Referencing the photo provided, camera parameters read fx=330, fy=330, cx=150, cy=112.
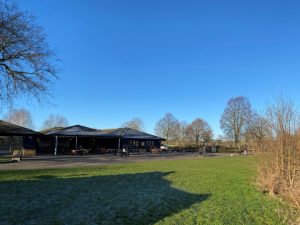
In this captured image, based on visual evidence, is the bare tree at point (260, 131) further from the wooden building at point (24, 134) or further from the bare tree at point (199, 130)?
the bare tree at point (199, 130)

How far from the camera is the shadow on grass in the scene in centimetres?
747

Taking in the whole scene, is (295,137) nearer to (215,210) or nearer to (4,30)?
(215,210)

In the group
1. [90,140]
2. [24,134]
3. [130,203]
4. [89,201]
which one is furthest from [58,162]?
[90,140]

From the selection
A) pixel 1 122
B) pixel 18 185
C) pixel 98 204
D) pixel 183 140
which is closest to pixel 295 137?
pixel 98 204

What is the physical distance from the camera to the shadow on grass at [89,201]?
24.5 feet

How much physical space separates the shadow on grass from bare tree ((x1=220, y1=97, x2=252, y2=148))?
54.3 meters

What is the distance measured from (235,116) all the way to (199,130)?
64.8ft

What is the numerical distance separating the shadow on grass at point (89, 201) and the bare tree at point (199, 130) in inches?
2762

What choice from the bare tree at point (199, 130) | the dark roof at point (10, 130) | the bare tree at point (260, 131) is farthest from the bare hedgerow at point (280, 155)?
the bare tree at point (199, 130)

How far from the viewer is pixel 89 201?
9398 millimetres

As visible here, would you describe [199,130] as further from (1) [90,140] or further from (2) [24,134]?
(2) [24,134]

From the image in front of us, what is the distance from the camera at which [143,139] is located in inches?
2058

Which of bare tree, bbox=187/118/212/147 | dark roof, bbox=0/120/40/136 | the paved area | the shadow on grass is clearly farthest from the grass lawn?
bare tree, bbox=187/118/212/147

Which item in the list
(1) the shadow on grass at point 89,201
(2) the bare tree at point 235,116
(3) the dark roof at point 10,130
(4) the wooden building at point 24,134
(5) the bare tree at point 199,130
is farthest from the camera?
(5) the bare tree at point 199,130
